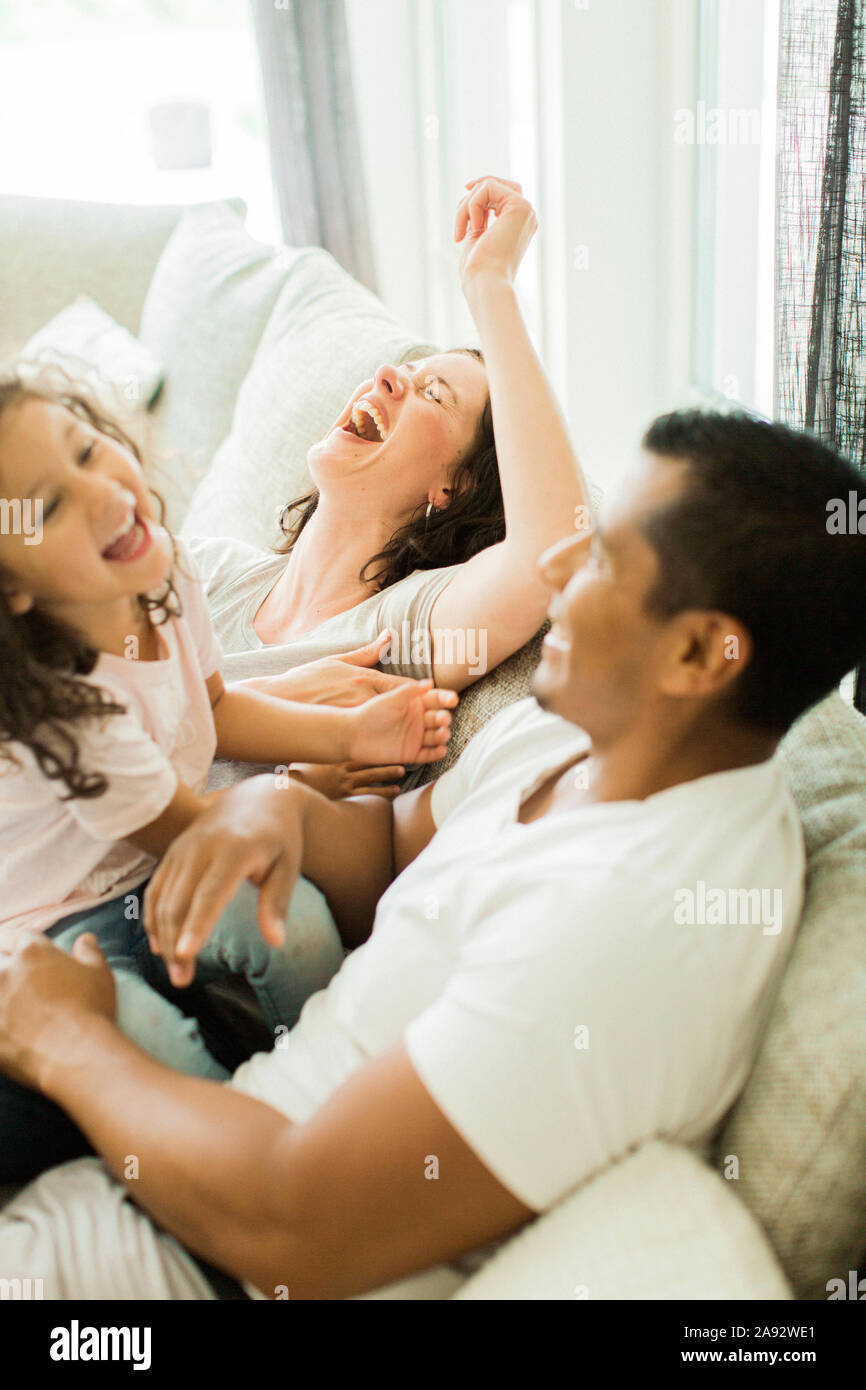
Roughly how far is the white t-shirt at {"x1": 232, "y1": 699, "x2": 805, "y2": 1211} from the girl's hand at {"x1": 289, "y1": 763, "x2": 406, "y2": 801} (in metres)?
0.42

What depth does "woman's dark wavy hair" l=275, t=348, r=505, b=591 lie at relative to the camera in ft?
5.55

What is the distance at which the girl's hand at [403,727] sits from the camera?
4.40 ft

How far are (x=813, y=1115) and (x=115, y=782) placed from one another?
0.65 m

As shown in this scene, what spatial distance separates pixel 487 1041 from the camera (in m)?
0.75

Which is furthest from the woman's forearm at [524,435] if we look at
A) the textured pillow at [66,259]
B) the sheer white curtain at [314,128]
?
the sheer white curtain at [314,128]

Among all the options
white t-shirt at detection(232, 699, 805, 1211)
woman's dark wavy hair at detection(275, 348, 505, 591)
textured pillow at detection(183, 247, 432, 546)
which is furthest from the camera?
textured pillow at detection(183, 247, 432, 546)

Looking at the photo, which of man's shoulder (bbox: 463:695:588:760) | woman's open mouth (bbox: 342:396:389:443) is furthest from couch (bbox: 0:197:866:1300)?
woman's open mouth (bbox: 342:396:389:443)

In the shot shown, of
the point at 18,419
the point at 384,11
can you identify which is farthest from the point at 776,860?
the point at 384,11

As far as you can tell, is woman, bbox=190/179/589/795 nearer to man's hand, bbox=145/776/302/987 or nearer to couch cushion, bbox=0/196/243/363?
man's hand, bbox=145/776/302/987

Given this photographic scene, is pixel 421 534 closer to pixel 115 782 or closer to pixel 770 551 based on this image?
pixel 115 782

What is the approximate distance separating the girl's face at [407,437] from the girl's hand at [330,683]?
1.12 ft

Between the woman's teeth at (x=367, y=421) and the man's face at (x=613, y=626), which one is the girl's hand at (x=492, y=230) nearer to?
the woman's teeth at (x=367, y=421)

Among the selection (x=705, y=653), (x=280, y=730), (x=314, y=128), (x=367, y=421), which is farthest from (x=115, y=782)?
(x=314, y=128)

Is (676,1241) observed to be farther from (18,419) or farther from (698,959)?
(18,419)
